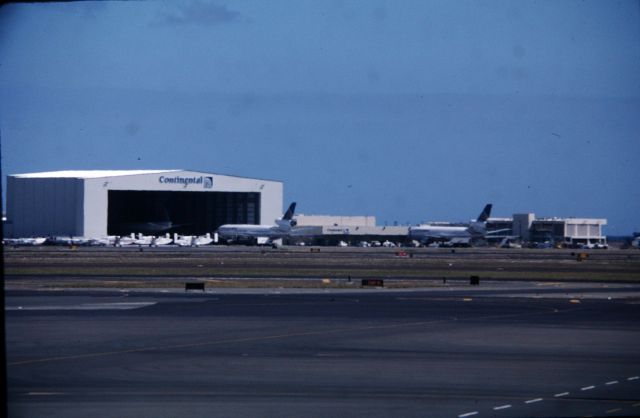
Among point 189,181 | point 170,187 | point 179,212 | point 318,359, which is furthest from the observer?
point 179,212

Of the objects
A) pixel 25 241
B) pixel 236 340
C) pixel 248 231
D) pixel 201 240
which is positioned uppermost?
pixel 248 231

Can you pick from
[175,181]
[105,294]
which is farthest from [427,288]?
[175,181]

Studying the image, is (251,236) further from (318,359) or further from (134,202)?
(318,359)

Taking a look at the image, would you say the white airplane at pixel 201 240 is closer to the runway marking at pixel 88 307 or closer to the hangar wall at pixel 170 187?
the hangar wall at pixel 170 187

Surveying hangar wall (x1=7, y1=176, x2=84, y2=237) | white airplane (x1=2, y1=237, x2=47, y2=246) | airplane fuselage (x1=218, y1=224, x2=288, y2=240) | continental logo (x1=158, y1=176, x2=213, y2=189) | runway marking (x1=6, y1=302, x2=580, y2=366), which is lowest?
runway marking (x1=6, y1=302, x2=580, y2=366)

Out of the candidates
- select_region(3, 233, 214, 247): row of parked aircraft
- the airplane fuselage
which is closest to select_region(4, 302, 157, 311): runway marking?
select_region(3, 233, 214, 247): row of parked aircraft

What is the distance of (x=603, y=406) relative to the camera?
16094 mm

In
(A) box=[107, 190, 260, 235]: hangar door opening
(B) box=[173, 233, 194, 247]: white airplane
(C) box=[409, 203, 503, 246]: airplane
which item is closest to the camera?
(B) box=[173, 233, 194, 247]: white airplane

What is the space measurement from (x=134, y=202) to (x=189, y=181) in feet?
60.6

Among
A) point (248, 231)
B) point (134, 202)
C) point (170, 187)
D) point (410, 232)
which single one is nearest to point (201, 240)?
point (248, 231)

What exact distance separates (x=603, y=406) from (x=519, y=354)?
25.7 ft

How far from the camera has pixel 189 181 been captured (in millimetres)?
137750

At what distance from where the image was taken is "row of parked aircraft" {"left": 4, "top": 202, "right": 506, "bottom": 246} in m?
131

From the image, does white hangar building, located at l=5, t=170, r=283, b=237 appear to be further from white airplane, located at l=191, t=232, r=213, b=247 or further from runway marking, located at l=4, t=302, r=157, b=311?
runway marking, located at l=4, t=302, r=157, b=311
